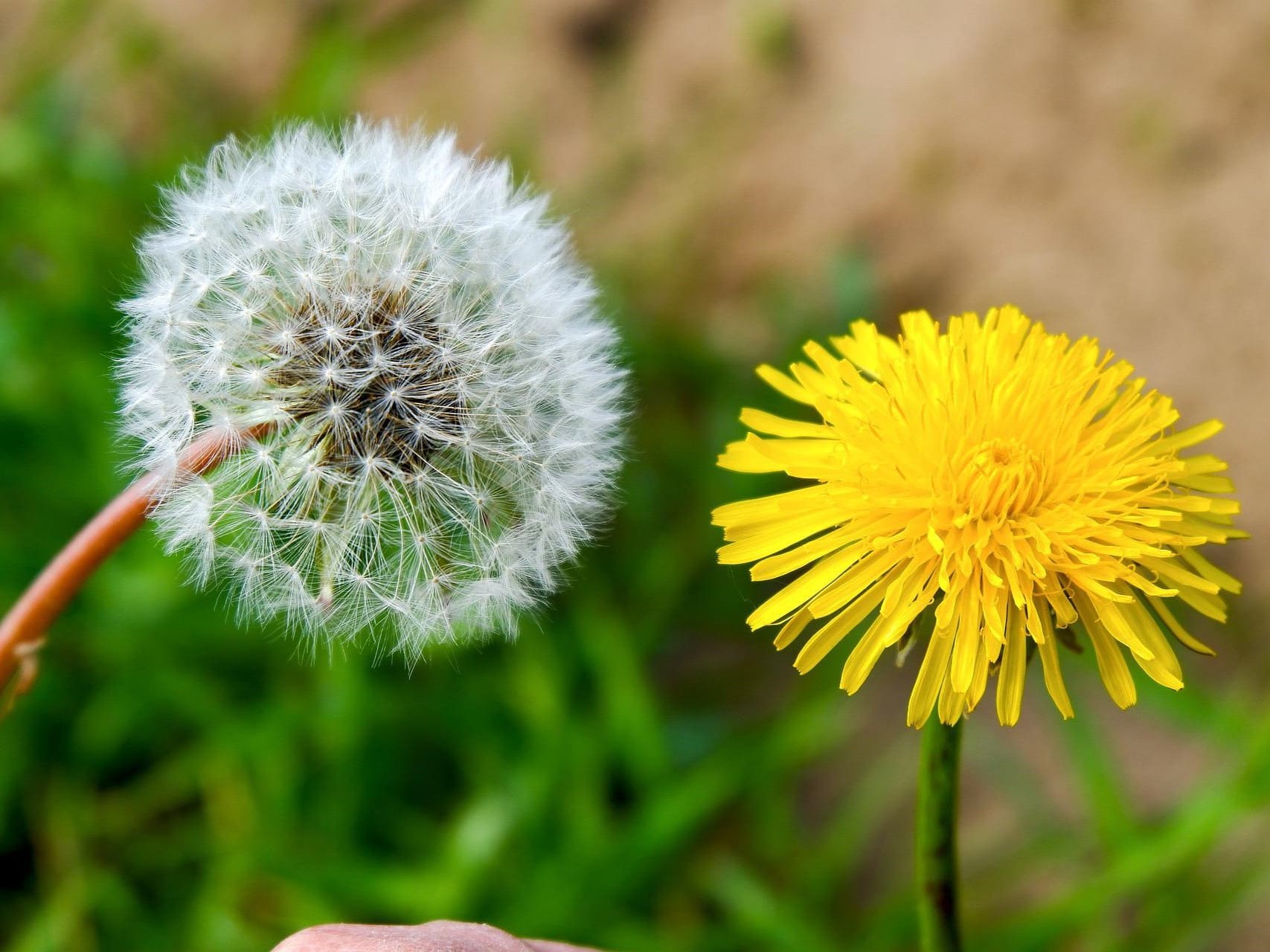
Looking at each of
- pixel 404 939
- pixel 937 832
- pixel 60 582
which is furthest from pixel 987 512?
pixel 60 582

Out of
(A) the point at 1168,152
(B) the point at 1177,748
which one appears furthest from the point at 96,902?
(A) the point at 1168,152

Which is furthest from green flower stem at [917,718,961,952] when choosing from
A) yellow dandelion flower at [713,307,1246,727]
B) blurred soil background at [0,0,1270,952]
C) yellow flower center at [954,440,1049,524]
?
blurred soil background at [0,0,1270,952]

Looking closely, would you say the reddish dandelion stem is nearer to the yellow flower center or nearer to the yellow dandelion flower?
the yellow dandelion flower

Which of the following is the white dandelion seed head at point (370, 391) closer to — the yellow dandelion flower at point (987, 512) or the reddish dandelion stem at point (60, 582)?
the reddish dandelion stem at point (60, 582)

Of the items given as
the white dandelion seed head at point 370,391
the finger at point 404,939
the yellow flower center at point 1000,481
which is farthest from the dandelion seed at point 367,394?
the yellow flower center at point 1000,481

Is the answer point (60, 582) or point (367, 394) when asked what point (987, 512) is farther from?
point (60, 582)

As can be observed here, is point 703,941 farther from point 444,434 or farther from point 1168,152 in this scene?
point 1168,152
